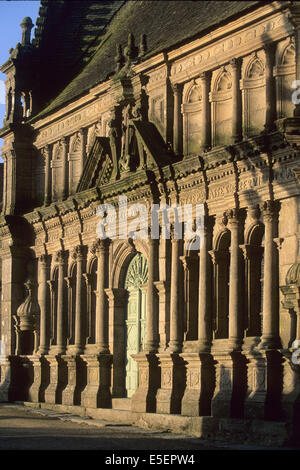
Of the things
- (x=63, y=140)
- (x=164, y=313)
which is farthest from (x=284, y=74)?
(x=63, y=140)

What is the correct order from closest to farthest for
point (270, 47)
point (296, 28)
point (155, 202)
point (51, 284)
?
point (296, 28)
point (270, 47)
point (155, 202)
point (51, 284)

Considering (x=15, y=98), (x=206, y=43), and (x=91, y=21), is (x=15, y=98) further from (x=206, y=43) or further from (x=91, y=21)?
(x=206, y=43)

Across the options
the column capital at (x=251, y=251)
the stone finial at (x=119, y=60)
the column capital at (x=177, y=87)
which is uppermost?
the stone finial at (x=119, y=60)

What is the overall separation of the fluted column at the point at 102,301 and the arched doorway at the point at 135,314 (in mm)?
649

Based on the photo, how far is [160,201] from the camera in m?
29.6

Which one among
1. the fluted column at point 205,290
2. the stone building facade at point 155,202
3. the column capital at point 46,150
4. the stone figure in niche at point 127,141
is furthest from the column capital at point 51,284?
the fluted column at point 205,290

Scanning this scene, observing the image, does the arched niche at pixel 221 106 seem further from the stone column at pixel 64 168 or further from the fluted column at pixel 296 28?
the stone column at pixel 64 168

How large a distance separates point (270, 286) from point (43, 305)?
13336 mm

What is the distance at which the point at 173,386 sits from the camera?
28.0 metres

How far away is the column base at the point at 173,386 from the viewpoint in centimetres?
2784

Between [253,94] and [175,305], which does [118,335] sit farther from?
[253,94]

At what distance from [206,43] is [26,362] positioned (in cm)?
1356

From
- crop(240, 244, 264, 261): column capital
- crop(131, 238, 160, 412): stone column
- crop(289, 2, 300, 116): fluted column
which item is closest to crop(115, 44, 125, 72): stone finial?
crop(131, 238, 160, 412): stone column
